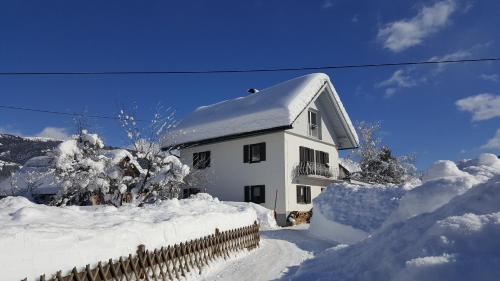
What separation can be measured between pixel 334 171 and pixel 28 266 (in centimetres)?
2787

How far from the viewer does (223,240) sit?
10812 mm

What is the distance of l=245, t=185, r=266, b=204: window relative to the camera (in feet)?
85.8

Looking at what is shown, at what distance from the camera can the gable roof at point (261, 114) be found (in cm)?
2531

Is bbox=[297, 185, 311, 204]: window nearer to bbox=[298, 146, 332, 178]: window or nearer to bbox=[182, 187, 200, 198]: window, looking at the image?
bbox=[298, 146, 332, 178]: window

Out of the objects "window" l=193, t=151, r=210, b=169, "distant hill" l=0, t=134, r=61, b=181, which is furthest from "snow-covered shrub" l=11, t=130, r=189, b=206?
"distant hill" l=0, t=134, r=61, b=181

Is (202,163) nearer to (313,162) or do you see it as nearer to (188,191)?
(188,191)

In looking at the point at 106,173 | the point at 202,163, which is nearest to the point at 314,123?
the point at 202,163

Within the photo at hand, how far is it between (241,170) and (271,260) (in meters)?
16.2

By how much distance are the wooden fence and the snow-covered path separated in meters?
0.39

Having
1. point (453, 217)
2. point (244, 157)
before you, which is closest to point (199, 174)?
point (244, 157)

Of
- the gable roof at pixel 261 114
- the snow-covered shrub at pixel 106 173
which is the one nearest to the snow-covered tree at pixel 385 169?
the gable roof at pixel 261 114

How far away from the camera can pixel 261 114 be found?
26344mm

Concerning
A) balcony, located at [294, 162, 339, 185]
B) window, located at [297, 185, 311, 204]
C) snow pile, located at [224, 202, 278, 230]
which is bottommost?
snow pile, located at [224, 202, 278, 230]

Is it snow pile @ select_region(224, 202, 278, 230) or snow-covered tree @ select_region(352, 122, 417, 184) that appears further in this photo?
snow-covered tree @ select_region(352, 122, 417, 184)
